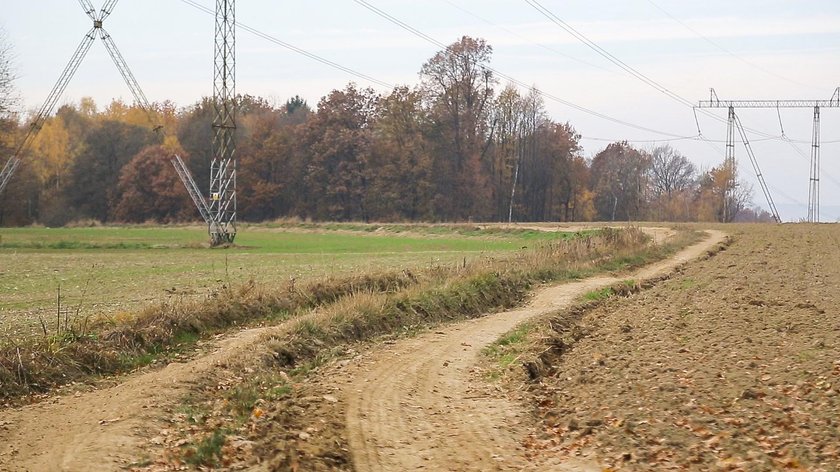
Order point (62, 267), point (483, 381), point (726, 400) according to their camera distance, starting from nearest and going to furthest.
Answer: point (726, 400), point (483, 381), point (62, 267)

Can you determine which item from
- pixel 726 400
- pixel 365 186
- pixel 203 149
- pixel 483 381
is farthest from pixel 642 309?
pixel 203 149

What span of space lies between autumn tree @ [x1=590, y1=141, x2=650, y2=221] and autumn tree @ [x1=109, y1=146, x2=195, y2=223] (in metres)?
53.2

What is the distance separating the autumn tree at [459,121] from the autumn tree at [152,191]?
2716cm

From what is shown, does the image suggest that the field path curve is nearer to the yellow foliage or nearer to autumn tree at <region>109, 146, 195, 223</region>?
autumn tree at <region>109, 146, 195, 223</region>

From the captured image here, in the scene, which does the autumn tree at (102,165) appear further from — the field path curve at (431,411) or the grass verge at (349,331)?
the field path curve at (431,411)

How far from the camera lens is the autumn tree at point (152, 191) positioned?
98494 mm

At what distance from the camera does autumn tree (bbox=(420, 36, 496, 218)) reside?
96125mm

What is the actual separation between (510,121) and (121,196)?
4477 centimetres

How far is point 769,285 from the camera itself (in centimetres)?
2494

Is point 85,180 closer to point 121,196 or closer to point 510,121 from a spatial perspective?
point 121,196

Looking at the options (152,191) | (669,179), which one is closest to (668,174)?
(669,179)

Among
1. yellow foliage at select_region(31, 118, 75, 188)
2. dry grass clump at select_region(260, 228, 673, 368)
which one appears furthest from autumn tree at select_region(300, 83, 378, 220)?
dry grass clump at select_region(260, 228, 673, 368)

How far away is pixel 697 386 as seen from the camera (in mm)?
11500

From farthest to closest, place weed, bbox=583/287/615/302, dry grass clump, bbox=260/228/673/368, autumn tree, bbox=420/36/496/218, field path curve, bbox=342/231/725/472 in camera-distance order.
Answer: autumn tree, bbox=420/36/496/218
weed, bbox=583/287/615/302
dry grass clump, bbox=260/228/673/368
field path curve, bbox=342/231/725/472
